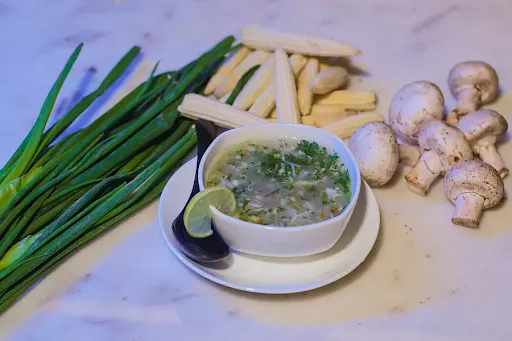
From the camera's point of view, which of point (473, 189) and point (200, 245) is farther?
point (473, 189)

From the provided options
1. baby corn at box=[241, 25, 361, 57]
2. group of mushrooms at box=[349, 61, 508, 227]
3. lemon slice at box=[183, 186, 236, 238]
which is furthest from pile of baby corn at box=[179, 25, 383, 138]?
lemon slice at box=[183, 186, 236, 238]

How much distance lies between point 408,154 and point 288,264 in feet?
1.48

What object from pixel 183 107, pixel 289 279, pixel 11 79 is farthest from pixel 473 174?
pixel 11 79

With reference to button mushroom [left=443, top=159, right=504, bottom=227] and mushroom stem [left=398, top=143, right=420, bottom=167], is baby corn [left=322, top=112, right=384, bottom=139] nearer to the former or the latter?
mushroom stem [left=398, top=143, right=420, bottom=167]

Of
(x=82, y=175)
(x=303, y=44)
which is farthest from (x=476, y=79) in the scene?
(x=82, y=175)

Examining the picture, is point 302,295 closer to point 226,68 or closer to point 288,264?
point 288,264

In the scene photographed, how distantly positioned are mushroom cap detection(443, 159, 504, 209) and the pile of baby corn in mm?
277

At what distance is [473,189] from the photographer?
126cm

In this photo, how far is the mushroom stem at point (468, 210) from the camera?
125 cm

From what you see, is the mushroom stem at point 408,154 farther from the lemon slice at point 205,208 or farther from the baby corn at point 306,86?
the lemon slice at point 205,208

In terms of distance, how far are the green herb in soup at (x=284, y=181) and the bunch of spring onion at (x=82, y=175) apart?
7.6 inches

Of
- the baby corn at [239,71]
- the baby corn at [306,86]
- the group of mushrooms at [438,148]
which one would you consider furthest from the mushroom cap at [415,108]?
the baby corn at [239,71]

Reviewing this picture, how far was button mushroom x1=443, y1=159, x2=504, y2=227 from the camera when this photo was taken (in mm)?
1246

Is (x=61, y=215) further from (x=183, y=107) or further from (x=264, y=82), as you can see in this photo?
(x=264, y=82)
